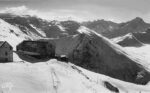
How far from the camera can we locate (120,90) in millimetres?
83438

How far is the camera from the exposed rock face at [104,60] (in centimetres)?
14524

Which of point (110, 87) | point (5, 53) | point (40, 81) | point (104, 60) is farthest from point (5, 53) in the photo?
point (104, 60)

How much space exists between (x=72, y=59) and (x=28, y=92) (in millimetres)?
102805

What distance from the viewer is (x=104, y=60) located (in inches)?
5974

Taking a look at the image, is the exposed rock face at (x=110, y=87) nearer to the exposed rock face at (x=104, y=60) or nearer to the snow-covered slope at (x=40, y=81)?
the snow-covered slope at (x=40, y=81)

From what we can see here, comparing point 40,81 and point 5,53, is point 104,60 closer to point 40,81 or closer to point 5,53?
point 5,53

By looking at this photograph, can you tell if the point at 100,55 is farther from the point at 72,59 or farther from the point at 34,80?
the point at 34,80

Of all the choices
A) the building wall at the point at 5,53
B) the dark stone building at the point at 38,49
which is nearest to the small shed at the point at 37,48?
the dark stone building at the point at 38,49

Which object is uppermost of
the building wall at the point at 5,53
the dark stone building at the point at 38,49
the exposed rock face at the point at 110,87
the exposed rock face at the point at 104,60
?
the building wall at the point at 5,53

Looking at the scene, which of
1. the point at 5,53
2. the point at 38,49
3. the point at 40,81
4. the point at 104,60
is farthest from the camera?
the point at 104,60

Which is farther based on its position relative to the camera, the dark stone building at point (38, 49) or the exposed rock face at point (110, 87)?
the dark stone building at point (38, 49)

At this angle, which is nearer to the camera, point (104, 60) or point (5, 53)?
point (5, 53)

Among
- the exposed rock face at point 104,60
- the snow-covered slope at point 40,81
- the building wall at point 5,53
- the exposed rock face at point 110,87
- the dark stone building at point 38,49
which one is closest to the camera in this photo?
the snow-covered slope at point 40,81

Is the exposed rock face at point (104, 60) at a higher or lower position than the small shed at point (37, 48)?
lower
